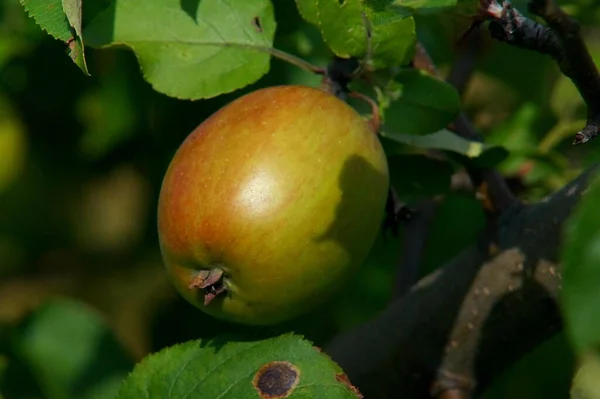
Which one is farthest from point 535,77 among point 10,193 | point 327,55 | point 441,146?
point 10,193

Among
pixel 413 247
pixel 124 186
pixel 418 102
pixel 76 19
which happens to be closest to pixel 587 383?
pixel 418 102

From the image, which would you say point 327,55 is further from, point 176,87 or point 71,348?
point 71,348

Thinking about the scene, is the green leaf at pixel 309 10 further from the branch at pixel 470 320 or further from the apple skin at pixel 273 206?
the branch at pixel 470 320

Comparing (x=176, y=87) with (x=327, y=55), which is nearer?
(x=176, y=87)

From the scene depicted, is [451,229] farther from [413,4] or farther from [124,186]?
[413,4]

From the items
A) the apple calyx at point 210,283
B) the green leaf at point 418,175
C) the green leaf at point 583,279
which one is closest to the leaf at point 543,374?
the green leaf at point 418,175

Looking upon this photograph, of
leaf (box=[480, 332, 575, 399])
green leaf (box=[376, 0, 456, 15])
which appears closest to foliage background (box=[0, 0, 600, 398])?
leaf (box=[480, 332, 575, 399])
